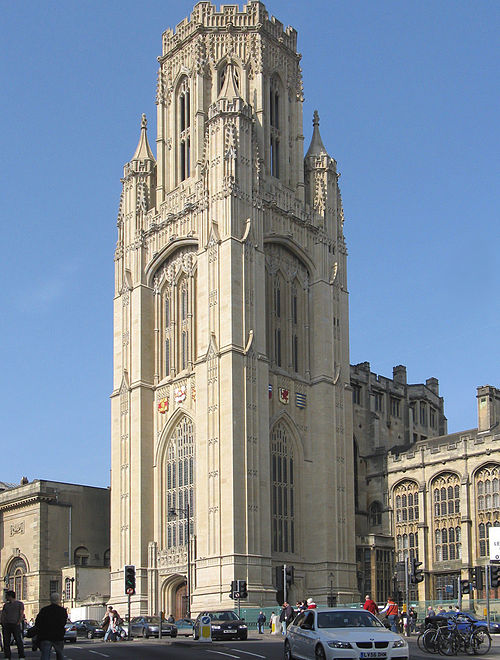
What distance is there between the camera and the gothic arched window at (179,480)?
212 feet

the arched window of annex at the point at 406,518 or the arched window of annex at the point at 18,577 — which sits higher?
the arched window of annex at the point at 406,518

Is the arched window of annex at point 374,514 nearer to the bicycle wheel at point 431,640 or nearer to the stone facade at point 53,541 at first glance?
the stone facade at point 53,541

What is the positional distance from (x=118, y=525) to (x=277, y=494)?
37.6 ft

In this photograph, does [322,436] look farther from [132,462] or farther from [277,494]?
[132,462]

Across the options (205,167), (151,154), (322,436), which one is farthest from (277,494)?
(151,154)

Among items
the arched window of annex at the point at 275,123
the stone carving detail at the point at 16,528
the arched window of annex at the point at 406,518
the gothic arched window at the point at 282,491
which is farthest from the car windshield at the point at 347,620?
the stone carving detail at the point at 16,528

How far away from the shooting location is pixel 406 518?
71.6 m

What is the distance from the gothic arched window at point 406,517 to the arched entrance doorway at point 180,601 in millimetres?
16219

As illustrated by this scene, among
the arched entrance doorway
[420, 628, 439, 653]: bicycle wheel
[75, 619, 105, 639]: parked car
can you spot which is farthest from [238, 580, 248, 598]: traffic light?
[420, 628, 439, 653]: bicycle wheel

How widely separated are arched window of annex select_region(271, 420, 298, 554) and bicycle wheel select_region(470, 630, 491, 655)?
33.5 metres

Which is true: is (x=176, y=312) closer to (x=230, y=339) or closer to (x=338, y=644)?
(x=230, y=339)

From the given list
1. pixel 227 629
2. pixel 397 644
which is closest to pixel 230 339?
pixel 227 629

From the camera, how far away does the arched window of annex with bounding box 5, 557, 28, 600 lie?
2997 inches

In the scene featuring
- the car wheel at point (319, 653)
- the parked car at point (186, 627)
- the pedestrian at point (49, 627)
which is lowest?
the parked car at point (186, 627)
